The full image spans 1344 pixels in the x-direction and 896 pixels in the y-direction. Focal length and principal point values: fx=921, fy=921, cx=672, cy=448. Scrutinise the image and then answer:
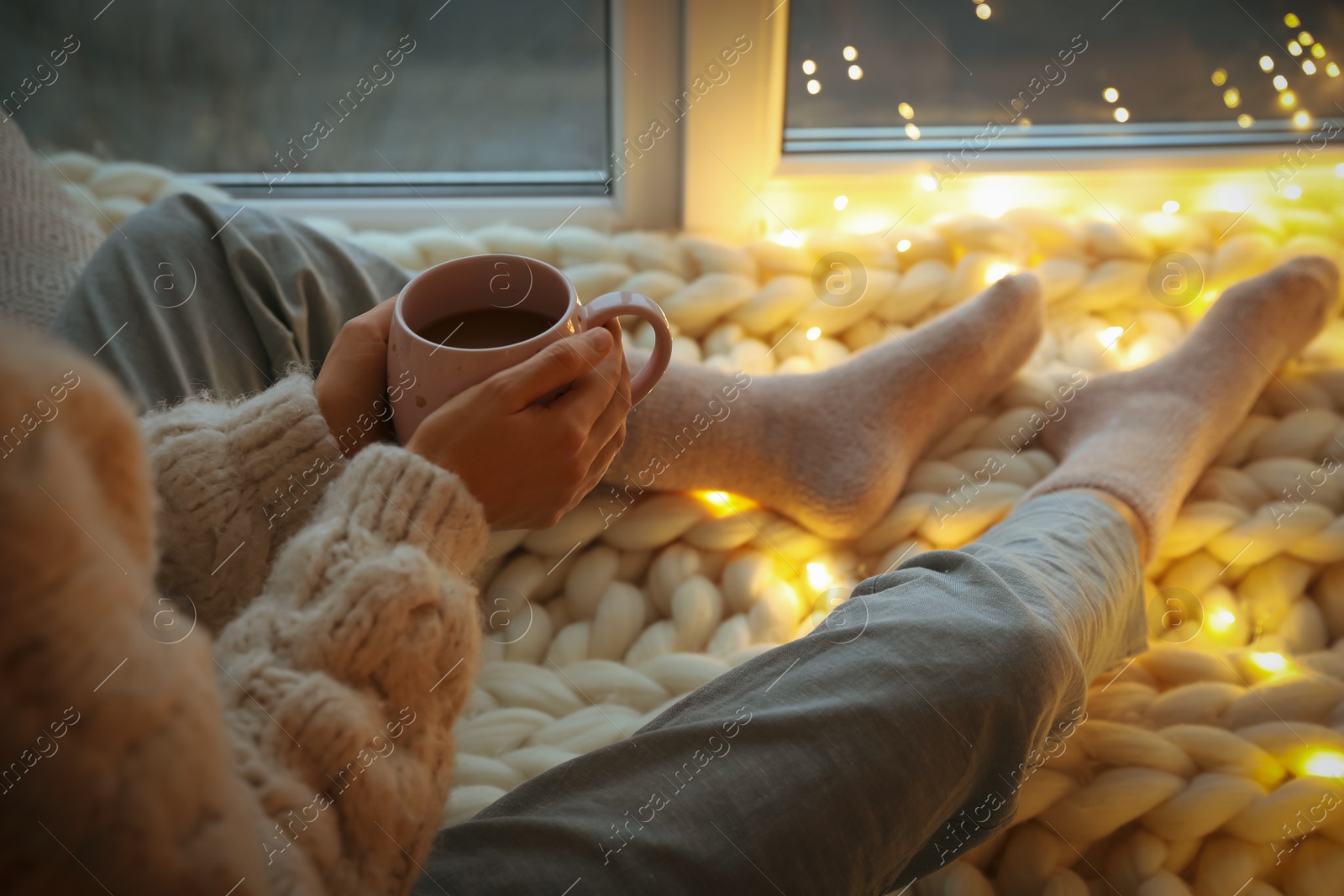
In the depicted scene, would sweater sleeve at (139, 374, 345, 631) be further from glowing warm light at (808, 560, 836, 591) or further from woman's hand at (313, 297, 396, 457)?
glowing warm light at (808, 560, 836, 591)

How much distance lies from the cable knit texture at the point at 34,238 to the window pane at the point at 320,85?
0.31 meters

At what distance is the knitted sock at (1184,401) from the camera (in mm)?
748

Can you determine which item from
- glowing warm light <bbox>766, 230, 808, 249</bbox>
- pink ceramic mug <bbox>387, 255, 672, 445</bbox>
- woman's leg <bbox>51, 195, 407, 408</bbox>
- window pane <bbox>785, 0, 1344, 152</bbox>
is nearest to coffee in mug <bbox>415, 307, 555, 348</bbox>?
pink ceramic mug <bbox>387, 255, 672, 445</bbox>

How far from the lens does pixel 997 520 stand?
0.78 metres

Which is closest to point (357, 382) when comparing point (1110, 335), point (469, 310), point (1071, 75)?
point (469, 310)

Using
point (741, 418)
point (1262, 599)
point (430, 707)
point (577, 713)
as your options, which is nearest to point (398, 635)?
point (430, 707)

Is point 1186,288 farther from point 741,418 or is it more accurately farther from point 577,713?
point 577,713

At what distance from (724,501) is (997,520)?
0.23 metres

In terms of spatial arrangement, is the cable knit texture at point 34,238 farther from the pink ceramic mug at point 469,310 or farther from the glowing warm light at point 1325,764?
the glowing warm light at point 1325,764

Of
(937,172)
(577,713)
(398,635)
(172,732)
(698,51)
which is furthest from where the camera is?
(937,172)

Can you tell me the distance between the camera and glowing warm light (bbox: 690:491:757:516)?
0.81 meters

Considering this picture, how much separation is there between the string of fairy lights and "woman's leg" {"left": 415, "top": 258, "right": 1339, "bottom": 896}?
0.63 meters

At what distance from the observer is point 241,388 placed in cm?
68

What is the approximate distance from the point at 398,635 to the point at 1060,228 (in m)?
0.86
